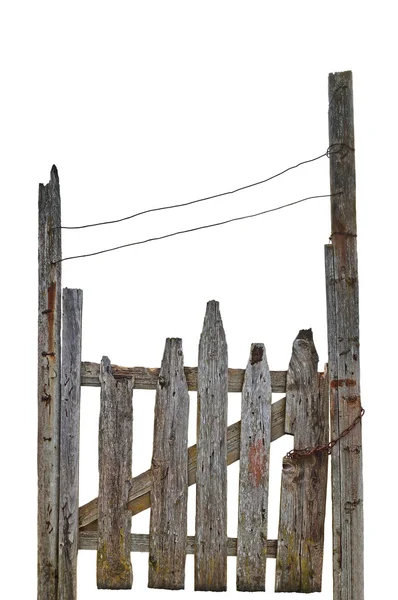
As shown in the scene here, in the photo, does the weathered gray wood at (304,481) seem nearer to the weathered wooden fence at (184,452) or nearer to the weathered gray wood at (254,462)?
the weathered wooden fence at (184,452)

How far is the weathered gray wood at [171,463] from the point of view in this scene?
777 cm

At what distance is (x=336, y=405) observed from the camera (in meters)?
7.59

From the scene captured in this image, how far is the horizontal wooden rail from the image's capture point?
7773 millimetres

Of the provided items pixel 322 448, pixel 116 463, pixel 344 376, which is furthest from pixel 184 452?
pixel 344 376

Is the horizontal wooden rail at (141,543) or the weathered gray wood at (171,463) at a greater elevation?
the weathered gray wood at (171,463)

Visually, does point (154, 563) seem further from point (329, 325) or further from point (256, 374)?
point (329, 325)

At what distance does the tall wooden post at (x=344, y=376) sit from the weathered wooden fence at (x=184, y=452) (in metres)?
0.04

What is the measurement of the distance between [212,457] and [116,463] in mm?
709

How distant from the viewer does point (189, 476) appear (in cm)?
782

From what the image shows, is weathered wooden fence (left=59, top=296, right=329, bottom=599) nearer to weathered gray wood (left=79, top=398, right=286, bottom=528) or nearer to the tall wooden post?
weathered gray wood (left=79, top=398, right=286, bottom=528)

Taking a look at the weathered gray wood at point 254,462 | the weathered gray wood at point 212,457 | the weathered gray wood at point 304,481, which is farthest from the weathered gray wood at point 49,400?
the weathered gray wood at point 304,481

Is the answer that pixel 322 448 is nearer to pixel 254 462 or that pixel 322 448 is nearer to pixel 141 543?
pixel 254 462

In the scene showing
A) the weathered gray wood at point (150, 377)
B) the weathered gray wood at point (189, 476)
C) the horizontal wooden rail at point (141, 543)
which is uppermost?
the weathered gray wood at point (150, 377)

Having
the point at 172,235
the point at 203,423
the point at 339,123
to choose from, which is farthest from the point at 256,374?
the point at 339,123
